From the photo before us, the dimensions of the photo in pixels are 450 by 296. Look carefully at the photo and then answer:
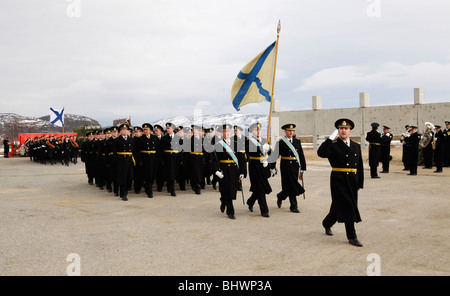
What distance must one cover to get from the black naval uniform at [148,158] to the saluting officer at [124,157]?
403 millimetres

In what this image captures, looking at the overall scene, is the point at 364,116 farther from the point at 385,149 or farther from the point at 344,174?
the point at 344,174

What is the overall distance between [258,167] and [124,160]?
4388 mm

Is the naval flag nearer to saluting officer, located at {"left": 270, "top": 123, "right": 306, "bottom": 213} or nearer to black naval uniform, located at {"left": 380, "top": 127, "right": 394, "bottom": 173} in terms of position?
saluting officer, located at {"left": 270, "top": 123, "right": 306, "bottom": 213}

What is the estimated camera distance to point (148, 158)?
11375 mm

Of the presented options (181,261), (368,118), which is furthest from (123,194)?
(368,118)

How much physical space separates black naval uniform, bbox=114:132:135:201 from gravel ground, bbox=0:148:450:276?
54 cm

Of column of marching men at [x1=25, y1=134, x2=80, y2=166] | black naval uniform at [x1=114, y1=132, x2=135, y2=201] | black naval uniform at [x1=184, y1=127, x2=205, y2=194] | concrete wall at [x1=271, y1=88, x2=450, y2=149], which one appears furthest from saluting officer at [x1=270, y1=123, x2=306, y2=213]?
concrete wall at [x1=271, y1=88, x2=450, y2=149]

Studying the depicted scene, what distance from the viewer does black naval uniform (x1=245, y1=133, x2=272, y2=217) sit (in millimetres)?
8102

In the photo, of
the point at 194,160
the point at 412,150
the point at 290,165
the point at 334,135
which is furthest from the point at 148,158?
the point at 412,150

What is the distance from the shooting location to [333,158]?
20.0 ft

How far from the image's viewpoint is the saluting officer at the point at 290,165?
838cm

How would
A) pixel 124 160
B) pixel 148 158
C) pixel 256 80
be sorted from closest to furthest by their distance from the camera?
pixel 256 80, pixel 124 160, pixel 148 158

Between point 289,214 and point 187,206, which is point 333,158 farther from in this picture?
point 187,206

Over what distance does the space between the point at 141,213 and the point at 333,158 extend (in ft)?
14.9
